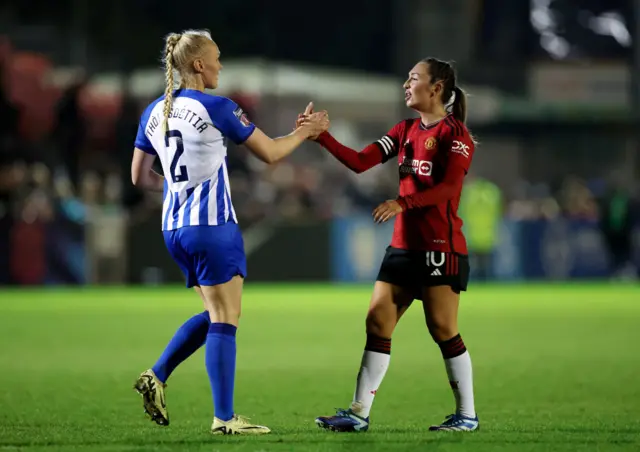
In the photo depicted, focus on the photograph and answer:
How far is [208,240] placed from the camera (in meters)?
6.90

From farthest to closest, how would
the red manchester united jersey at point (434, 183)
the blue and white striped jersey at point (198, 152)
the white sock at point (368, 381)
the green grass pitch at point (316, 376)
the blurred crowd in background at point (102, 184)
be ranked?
the blurred crowd in background at point (102, 184)
the white sock at point (368, 381)
the red manchester united jersey at point (434, 183)
the green grass pitch at point (316, 376)
the blue and white striped jersey at point (198, 152)

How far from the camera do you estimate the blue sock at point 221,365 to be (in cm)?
691

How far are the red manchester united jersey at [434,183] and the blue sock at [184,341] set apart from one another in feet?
3.63

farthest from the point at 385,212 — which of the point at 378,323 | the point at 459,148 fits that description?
the point at 378,323

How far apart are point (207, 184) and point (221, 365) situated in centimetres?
91

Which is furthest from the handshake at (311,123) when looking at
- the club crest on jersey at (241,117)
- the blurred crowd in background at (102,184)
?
the blurred crowd in background at (102,184)

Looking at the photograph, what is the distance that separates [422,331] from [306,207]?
9888 millimetres

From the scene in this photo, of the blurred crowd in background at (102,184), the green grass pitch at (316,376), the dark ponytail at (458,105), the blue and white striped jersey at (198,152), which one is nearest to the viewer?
the blue and white striped jersey at (198,152)

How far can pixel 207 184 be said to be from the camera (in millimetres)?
6930

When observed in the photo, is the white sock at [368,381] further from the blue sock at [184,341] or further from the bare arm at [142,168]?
the bare arm at [142,168]

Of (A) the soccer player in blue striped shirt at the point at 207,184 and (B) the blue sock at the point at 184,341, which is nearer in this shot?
(A) the soccer player in blue striped shirt at the point at 207,184

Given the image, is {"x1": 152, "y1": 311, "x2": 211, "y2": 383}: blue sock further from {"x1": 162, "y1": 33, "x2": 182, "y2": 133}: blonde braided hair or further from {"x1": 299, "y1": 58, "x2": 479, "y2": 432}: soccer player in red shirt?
{"x1": 162, "y1": 33, "x2": 182, "y2": 133}: blonde braided hair

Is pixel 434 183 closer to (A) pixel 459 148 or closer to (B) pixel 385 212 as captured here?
(A) pixel 459 148

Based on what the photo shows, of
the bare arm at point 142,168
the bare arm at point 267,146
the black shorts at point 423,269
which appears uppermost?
the bare arm at point 267,146
